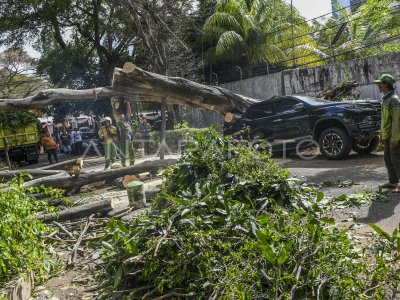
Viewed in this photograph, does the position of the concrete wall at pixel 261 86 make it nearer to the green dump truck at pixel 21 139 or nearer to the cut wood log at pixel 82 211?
the green dump truck at pixel 21 139

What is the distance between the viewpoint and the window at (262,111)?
12383mm

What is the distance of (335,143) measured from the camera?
10.5 m

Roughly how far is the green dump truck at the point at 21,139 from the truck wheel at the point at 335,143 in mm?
15634

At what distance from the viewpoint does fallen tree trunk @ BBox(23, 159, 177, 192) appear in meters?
9.20

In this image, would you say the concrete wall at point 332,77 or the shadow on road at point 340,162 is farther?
the concrete wall at point 332,77

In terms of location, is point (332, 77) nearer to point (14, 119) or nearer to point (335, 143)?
point (335, 143)

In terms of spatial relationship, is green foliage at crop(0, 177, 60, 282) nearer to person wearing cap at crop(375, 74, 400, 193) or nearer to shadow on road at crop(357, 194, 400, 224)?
shadow on road at crop(357, 194, 400, 224)

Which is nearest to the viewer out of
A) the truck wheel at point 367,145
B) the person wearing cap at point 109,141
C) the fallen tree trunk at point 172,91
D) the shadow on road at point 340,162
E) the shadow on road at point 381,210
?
the shadow on road at point 381,210

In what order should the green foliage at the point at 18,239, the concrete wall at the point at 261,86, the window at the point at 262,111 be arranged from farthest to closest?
the concrete wall at the point at 261,86 → the window at the point at 262,111 → the green foliage at the point at 18,239

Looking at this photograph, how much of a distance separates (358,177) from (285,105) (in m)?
4.37

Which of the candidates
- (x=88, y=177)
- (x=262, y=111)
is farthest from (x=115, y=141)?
(x=262, y=111)

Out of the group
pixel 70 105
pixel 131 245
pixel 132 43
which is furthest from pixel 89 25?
pixel 131 245

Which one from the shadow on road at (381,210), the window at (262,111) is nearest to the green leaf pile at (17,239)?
the shadow on road at (381,210)

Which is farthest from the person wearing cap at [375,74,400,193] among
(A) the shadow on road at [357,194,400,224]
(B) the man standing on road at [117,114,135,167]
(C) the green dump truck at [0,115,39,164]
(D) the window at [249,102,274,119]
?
(C) the green dump truck at [0,115,39,164]
